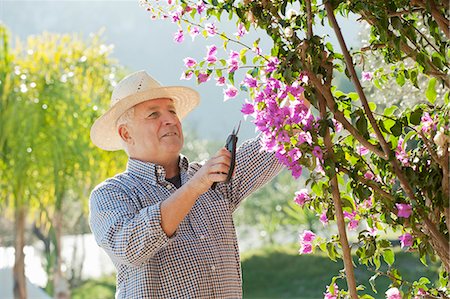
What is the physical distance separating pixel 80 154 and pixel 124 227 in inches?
238

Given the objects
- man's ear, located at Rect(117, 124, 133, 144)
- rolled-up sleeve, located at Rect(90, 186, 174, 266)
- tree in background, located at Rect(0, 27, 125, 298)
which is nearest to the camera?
rolled-up sleeve, located at Rect(90, 186, 174, 266)

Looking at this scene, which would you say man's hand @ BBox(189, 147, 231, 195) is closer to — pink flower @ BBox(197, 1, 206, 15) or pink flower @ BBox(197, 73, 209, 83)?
pink flower @ BBox(197, 73, 209, 83)

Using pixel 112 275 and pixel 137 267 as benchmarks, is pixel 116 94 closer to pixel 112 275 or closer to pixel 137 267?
pixel 137 267

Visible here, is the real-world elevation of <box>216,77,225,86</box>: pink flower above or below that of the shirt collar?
below

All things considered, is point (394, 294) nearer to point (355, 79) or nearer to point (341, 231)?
point (341, 231)

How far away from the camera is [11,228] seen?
66.8 ft

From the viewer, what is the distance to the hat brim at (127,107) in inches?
98.8

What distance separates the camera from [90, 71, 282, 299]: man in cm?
208

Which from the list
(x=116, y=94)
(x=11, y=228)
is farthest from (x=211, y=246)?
(x=11, y=228)

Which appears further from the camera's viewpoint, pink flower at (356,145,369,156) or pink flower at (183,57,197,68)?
pink flower at (183,57,197,68)

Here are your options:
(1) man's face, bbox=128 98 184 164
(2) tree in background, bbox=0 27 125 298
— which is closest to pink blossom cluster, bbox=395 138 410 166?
(1) man's face, bbox=128 98 184 164

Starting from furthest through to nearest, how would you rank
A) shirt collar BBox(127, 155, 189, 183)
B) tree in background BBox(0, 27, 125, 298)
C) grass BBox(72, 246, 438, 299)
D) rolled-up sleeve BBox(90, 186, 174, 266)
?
grass BBox(72, 246, 438, 299) → tree in background BBox(0, 27, 125, 298) → shirt collar BBox(127, 155, 189, 183) → rolled-up sleeve BBox(90, 186, 174, 266)

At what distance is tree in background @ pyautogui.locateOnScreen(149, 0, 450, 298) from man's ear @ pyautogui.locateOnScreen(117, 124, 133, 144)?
853mm

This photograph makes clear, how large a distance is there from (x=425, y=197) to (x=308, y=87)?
1.02 ft
